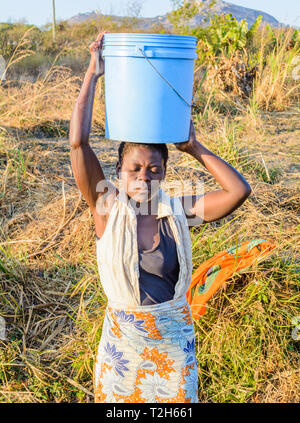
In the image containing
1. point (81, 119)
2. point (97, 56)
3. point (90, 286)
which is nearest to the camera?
point (81, 119)

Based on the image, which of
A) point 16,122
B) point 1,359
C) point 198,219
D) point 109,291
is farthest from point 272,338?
point 16,122

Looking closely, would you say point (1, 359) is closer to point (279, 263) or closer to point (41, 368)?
point (41, 368)

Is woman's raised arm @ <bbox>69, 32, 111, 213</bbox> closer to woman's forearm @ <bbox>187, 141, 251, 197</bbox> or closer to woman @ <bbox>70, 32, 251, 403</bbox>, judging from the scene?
woman @ <bbox>70, 32, 251, 403</bbox>

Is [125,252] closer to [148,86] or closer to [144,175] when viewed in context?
[144,175]

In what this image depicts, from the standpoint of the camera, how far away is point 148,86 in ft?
4.94

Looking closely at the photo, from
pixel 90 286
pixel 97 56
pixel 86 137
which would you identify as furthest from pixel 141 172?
pixel 90 286

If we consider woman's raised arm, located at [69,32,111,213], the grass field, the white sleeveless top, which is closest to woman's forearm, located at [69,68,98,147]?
woman's raised arm, located at [69,32,111,213]

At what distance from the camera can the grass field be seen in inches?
82.7

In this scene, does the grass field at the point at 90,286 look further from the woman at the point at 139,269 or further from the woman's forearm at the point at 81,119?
the woman's forearm at the point at 81,119

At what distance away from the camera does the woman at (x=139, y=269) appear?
148 cm

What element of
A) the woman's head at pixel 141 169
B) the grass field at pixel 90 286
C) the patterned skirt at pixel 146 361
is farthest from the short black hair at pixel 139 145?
the grass field at pixel 90 286

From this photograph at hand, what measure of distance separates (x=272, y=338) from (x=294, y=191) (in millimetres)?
1663

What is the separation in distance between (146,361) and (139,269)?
313 millimetres

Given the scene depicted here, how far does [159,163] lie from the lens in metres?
1.53
